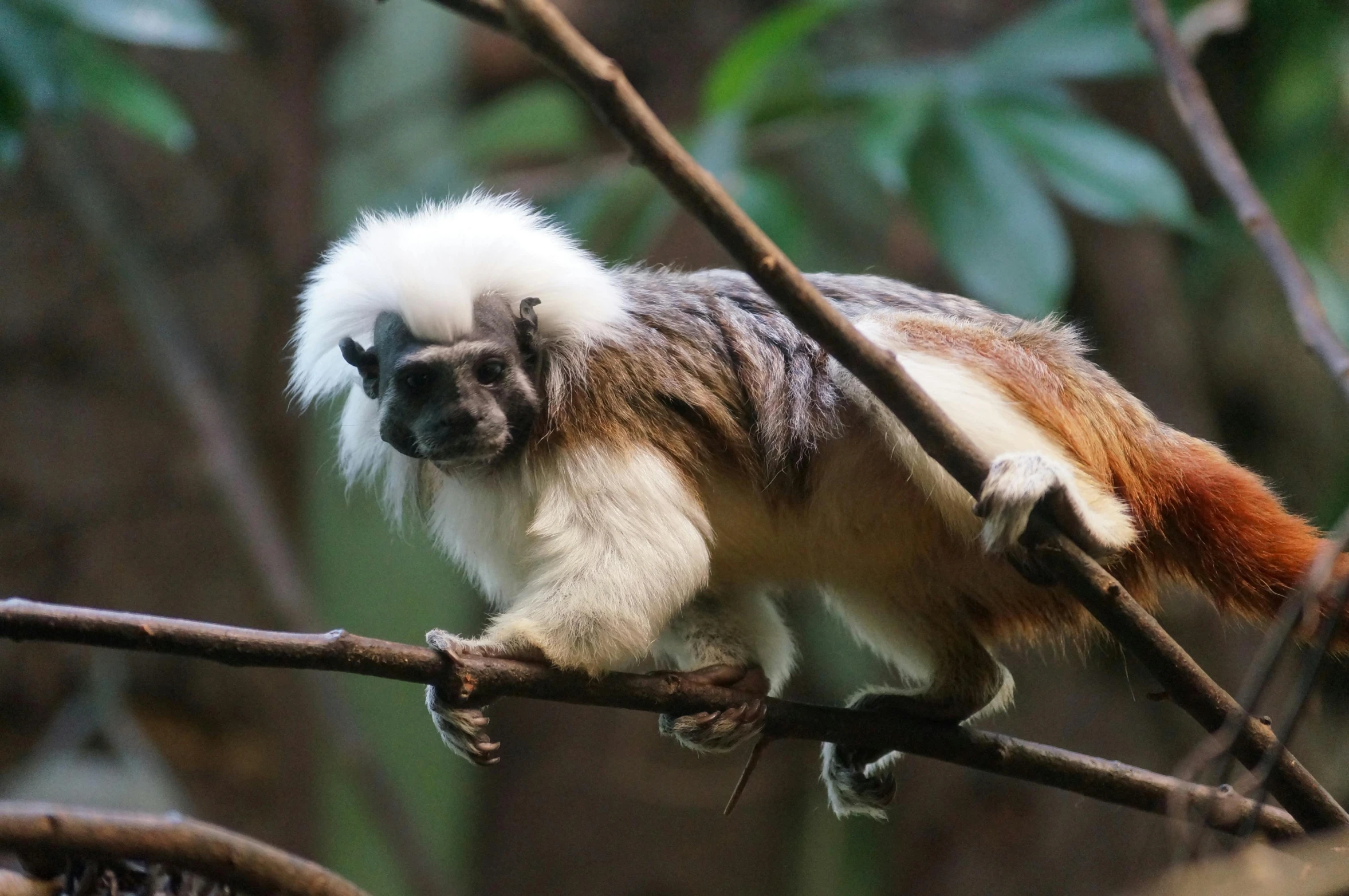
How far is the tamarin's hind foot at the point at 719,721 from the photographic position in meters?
1.77

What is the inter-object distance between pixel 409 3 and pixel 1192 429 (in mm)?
3534

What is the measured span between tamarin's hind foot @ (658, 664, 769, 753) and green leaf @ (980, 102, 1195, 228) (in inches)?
60.0

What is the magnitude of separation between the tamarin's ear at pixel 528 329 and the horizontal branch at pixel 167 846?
0.90m

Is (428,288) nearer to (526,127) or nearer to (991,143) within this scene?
(991,143)

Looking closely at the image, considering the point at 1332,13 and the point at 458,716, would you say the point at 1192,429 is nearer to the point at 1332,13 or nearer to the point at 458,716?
the point at 1332,13

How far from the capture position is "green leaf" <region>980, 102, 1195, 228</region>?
2.74 m

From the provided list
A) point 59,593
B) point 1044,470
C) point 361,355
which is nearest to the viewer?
point 1044,470

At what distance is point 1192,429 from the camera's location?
144 inches

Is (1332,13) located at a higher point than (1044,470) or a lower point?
higher

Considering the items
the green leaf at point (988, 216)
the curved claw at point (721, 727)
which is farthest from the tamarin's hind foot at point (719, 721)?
the green leaf at point (988, 216)

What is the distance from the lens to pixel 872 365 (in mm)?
1361

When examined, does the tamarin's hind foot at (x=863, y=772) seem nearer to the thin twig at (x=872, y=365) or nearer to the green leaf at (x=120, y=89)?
the thin twig at (x=872, y=365)

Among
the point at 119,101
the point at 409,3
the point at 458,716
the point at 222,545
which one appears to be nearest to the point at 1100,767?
the point at 458,716

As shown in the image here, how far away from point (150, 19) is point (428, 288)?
1268mm
